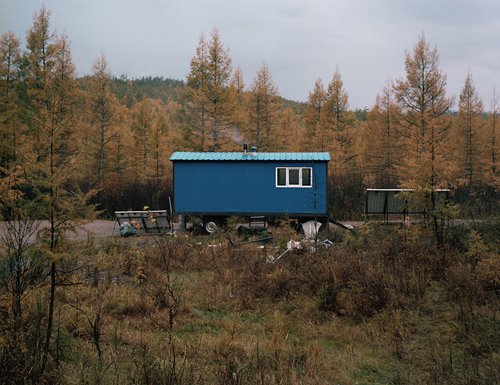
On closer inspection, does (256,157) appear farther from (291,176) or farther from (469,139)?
(469,139)

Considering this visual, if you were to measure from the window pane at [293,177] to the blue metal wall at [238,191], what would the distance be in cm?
23

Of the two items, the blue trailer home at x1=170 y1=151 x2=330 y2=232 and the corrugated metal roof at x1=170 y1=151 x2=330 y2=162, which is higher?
the corrugated metal roof at x1=170 y1=151 x2=330 y2=162

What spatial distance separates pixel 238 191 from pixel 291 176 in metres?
2.04

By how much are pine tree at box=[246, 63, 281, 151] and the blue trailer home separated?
1675cm

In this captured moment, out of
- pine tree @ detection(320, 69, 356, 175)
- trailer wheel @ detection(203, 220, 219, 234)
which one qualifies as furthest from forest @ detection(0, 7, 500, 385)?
pine tree @ detection(320, 69, 356, 175)

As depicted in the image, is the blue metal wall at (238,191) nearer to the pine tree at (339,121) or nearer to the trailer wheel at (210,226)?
the trailer wheel at (210,226)

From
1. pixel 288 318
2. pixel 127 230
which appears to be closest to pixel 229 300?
pixel 288 318

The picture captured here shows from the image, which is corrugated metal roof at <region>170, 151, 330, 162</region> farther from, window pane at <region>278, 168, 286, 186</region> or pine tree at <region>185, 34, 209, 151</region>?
pine tree at <region>185, 34, 209, 151</region>

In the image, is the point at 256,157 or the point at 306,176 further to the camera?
the point at 256,157

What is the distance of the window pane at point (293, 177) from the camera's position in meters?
15.2

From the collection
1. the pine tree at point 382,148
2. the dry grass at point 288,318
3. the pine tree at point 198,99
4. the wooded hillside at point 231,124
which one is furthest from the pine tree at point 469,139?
the dry grass at point 288,318

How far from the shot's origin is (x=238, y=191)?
1535cm

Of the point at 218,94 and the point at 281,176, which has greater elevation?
the point at 218,94

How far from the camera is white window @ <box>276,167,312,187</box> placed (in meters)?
15.2
